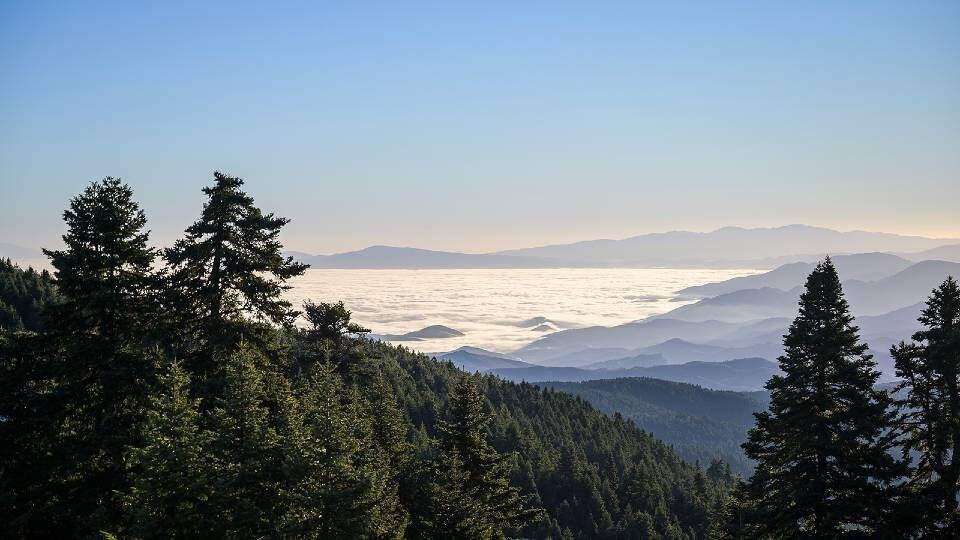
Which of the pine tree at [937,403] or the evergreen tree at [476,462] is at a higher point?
the pine tree at [937,403]

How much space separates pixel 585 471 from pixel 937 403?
109776mm

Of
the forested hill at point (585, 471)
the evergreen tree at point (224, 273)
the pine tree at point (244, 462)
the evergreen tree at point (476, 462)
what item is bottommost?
the forested hill at point (585, 471)

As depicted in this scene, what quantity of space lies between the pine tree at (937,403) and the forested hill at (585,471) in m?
75.8

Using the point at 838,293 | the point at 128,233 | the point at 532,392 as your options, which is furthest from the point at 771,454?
the point at 532,392

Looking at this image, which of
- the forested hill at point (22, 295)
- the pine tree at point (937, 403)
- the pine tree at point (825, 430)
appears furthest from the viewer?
the forested hill at point (22, 295)

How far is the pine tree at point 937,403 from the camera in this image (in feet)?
75.7

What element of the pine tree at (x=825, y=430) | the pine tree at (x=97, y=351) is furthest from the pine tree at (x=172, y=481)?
the pine tree at (x=825, y=430)

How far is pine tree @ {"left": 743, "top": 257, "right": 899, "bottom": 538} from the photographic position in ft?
72.3

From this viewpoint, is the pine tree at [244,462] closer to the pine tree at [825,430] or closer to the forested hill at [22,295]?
the pine tree at [825,430]

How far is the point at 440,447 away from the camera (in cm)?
3541

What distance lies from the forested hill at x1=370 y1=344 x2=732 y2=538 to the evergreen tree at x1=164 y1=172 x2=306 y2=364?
72.9 metres

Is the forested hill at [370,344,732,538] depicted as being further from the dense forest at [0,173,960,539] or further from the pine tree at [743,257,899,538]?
the pine tree at [743,257,899,538]

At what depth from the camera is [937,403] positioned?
24109 millimetres

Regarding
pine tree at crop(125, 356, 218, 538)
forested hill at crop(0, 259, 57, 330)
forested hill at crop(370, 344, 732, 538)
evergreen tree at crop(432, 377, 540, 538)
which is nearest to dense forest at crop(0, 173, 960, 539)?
pine tree at crop(125, 356, 218, 538)
